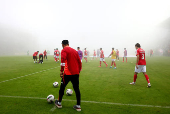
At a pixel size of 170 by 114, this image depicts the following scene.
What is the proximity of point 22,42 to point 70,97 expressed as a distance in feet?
285

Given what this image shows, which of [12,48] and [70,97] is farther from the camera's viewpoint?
[12,48]

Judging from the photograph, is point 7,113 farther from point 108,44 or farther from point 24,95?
point 108,44

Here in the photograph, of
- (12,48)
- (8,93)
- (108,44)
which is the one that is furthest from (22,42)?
(8,93)

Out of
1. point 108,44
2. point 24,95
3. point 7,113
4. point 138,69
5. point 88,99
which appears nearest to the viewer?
point 7,113

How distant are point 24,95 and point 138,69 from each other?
5623 millimetres

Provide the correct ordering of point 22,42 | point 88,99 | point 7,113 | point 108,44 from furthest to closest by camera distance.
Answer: point 108,44 → point 22,42 → point 88,99 → point 7,113

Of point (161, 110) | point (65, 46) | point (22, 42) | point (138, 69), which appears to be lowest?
point (161, 110)

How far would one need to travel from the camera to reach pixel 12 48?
233 feet

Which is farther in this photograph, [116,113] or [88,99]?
[88,99]

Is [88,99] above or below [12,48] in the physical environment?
below

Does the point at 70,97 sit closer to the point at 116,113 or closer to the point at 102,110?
the point at 102,110

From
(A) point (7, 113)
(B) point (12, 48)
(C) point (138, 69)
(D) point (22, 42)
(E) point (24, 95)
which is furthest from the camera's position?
(D) point (22, 42)

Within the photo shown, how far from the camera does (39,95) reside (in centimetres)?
579

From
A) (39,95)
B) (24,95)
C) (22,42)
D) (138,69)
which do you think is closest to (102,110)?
(39,95)
